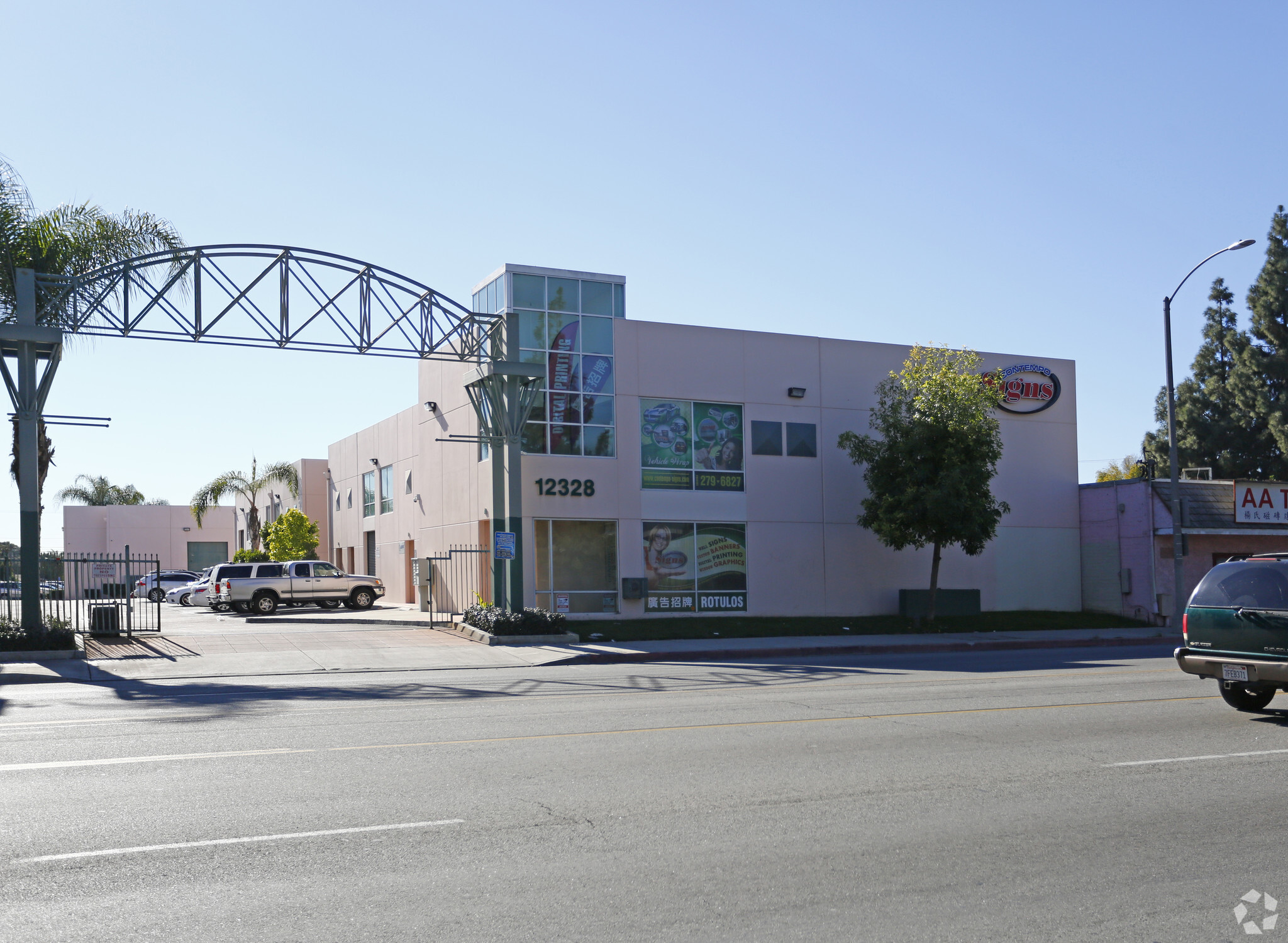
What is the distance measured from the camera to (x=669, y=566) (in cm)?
2844

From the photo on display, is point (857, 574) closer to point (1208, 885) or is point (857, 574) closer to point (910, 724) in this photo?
point (910, 724)

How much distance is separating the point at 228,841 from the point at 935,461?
23.1 m

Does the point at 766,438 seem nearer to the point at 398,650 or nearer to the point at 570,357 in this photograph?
the point at 570,357

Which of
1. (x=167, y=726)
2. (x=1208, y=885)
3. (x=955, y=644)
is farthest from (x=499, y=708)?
(x=955, y=644)

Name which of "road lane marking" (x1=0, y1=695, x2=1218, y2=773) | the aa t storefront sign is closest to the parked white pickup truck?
"road lane marking" (x1=0, y1=695, x2=1218, y2=773)

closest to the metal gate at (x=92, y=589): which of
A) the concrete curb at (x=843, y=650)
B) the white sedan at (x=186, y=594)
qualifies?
the concrete curb at (x=843, y=650)

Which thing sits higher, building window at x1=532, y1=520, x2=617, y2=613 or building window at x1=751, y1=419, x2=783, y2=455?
building window at x1=751, y1=419, x2=783, y2=455

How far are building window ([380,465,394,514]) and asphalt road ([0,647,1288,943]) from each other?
84.7 feet

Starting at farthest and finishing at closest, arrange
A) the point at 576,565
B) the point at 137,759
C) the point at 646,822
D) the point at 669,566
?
the point at 669,566
the point at 576,565
the point at 137,759
the point at 646,822

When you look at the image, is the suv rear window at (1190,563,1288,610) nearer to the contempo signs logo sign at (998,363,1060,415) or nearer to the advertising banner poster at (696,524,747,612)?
the advertising banner poster at (696,524,747,612)

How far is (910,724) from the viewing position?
36.6 feet

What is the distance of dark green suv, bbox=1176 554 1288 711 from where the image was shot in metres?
11.0

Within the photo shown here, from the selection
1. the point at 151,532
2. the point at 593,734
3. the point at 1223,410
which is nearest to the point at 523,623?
the point at 593,734

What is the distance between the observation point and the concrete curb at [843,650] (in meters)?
20.7
